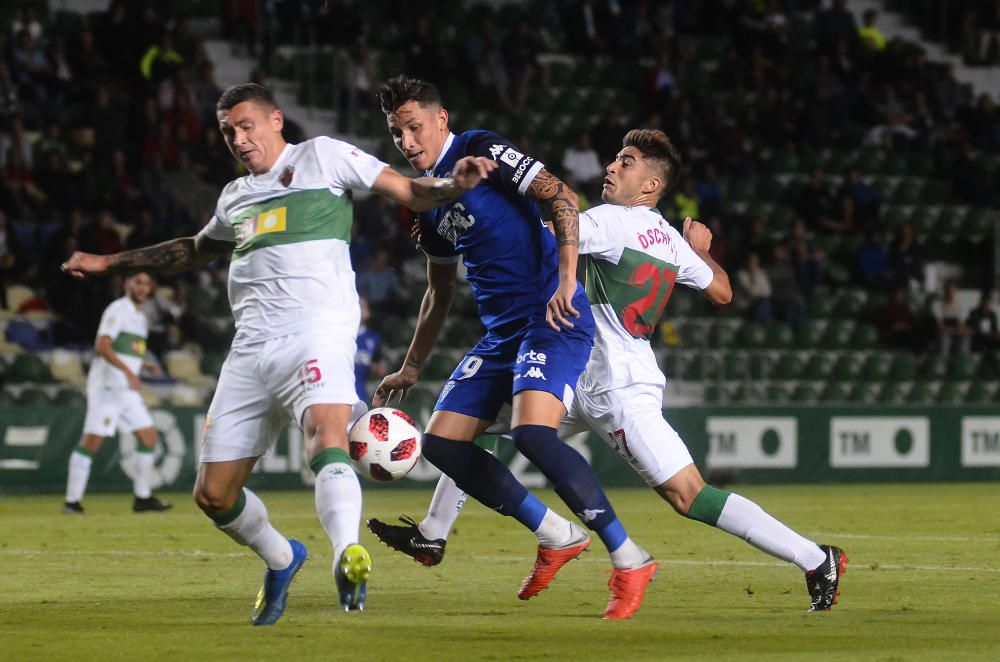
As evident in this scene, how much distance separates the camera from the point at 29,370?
17.7 meters

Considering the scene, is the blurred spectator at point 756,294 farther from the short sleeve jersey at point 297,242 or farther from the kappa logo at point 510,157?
the short sleeve jersey at point 297,242

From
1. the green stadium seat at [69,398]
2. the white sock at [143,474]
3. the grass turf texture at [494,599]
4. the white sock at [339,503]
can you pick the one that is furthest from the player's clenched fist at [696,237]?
the green stadium seat at [69,398]

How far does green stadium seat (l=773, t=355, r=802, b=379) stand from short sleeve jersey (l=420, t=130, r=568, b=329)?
13962mm

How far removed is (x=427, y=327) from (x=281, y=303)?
145cm

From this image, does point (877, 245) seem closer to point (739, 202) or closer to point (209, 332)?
point (739, 202)

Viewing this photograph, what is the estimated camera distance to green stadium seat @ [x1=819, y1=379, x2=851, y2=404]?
2103cm

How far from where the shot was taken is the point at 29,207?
61.3 ft

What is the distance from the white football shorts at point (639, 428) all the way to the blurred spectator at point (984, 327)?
15.3 meters

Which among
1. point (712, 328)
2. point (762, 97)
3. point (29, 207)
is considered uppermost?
point (762, 97)

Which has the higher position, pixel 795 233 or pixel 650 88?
pixel 650 88

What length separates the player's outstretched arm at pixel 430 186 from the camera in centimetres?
641

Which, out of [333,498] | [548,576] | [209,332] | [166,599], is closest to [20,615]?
[166,599]

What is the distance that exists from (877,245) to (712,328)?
3636 millimetres

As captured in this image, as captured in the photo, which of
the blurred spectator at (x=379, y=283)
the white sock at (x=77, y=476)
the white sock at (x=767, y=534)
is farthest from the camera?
the blurred spectator at (x=379, y=283)
